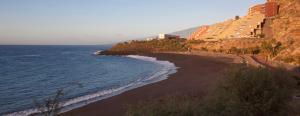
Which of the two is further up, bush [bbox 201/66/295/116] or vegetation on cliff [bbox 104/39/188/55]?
bush [bbox 201/66/295/116]

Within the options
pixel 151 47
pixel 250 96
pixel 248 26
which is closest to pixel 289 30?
A: pixel 248 26

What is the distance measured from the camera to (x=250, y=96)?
10.7 metres

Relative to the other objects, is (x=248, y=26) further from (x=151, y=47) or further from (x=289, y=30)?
(x=289, y=30)

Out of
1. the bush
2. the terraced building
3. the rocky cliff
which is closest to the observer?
the bush

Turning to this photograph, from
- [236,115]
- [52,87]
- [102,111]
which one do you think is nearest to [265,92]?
[236,115]

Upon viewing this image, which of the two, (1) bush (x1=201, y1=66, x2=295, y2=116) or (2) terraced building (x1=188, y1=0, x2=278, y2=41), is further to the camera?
(2) terraced building (x1=188, y1=0, x2=278, y2=41)

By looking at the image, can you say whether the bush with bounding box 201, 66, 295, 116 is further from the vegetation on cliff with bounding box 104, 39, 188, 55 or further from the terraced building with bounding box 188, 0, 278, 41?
the vegetation on cliff with bounding box 104, 39, 188, 55

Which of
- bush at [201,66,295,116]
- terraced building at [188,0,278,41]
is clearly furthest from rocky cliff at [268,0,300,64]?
bush at [201,66,295,116]

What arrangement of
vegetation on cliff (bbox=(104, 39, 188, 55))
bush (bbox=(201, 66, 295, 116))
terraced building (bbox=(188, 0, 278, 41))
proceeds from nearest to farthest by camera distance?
bush (bbox=(201, 66, 295, 116))
terraced building (bbox=(188, 0, 278, 41))
vegetation on cliff (bbox=(104, 39, 188, 55))

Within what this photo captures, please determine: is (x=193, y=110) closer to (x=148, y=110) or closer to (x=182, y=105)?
(x=182, y=105)

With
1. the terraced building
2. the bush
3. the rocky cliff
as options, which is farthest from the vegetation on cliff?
the bush

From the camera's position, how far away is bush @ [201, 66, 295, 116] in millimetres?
10406

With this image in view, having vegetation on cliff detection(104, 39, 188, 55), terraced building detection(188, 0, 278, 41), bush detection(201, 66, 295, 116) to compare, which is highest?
terraced building detection(188, 0, 278, 41)

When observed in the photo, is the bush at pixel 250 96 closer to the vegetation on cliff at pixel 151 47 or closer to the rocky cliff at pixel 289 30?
the rocky cliff at pixel 289 30
